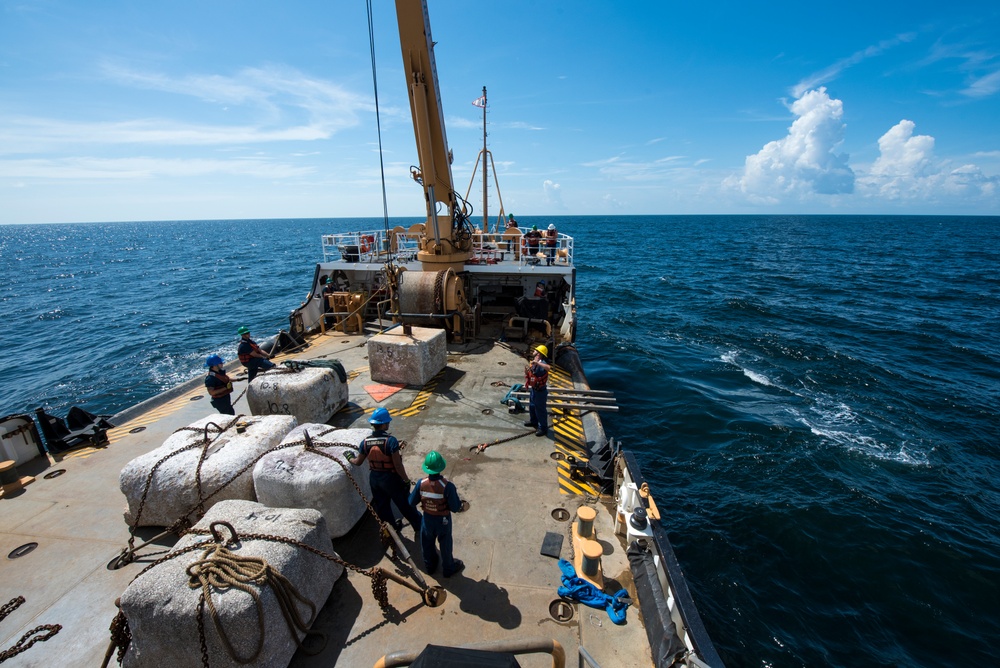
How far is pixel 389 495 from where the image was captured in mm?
5039

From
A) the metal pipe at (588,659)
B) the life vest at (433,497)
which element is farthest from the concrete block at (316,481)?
the metal pipe at (588,659)

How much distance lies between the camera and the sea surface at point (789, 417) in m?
6.95

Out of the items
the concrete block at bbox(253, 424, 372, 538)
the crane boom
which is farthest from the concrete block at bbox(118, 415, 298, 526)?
the crane boom

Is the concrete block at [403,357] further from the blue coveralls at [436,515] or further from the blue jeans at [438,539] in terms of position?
the blue jeans at [438,539]

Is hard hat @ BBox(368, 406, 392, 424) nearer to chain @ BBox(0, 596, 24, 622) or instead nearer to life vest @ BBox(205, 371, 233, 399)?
chain @ BBox(0, 596, 24, 622)

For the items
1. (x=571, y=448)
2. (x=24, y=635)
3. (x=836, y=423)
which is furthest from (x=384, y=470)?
(x=836, y=423)

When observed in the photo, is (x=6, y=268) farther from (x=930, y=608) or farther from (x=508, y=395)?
(x=930, y=608)

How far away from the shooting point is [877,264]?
4519cm

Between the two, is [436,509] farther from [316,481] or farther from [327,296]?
[327,296]

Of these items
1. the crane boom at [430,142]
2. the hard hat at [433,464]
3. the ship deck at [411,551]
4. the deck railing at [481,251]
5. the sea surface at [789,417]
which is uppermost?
the crane boom at [430,142]

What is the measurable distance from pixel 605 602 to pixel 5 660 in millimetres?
5577

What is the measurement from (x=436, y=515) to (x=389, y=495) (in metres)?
0.83

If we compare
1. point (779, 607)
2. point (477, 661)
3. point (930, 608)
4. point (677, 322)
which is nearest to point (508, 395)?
point (779, 607)

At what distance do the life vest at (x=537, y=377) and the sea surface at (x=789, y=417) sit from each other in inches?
157
